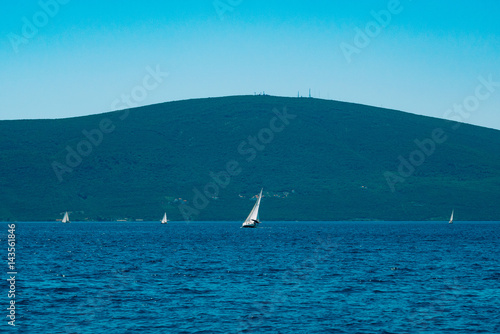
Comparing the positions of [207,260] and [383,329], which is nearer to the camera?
[383,329]

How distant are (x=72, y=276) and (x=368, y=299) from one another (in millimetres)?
26457

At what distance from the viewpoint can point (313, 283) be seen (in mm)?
55812

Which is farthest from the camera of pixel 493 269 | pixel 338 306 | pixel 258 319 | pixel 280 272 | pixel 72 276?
pixel 493 269

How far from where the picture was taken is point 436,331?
37062mm

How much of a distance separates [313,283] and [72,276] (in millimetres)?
20791

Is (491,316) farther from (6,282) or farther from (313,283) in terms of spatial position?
(6,282)

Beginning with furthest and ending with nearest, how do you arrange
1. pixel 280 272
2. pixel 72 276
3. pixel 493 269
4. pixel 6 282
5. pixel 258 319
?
1. pixel 493 269
2. pixel 280 272
3. pixel 72 276
4. pixel 6 282
5. pixel 258 319

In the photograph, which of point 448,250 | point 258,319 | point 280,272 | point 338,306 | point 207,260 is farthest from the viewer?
point 448,250

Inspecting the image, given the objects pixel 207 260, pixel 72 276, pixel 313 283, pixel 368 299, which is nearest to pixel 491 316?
pixel 368 299

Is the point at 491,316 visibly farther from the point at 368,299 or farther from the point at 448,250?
the point at 448,250

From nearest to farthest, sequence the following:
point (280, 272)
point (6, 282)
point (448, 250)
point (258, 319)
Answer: point (258, 319), point (6, 282), point (280, 272), point (448, 250)

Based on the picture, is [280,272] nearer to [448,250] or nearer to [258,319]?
[258,319]

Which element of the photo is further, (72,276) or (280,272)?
(280,272)

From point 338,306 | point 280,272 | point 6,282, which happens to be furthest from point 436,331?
point 6,282
